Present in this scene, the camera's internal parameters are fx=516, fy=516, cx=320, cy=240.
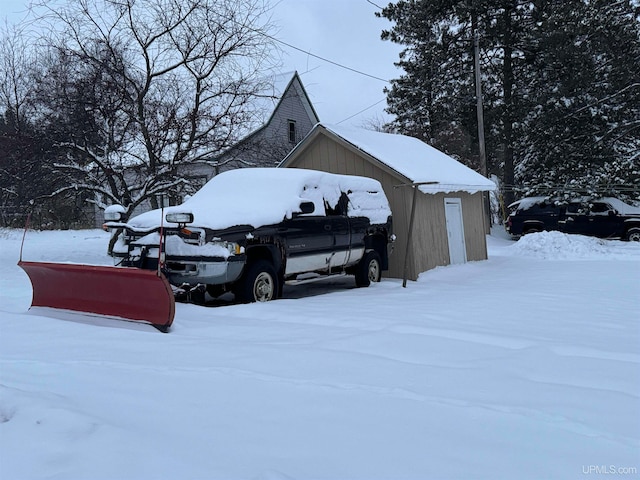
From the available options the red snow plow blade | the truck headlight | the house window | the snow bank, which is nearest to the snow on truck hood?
the truck headlight

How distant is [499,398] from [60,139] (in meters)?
11.9

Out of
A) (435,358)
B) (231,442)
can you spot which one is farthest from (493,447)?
(435,358)

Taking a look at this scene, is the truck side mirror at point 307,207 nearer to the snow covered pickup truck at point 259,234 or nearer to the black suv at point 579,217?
the snow covered pickup truck at point 259,234

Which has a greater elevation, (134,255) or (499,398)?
(134,255)

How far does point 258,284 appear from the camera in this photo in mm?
7305

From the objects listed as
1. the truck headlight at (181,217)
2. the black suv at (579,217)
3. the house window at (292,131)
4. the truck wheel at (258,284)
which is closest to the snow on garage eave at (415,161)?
the truck wheel at (258,284)

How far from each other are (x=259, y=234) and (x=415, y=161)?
7222 millimetres

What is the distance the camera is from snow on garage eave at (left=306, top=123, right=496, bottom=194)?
11.8m

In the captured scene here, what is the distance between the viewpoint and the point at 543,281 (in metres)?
10.4

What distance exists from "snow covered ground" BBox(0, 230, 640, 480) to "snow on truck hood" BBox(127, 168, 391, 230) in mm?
1299

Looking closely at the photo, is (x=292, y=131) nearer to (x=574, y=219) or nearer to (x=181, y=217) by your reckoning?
(x=574, y=219)

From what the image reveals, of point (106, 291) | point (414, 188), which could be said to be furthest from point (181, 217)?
point (414, 188)

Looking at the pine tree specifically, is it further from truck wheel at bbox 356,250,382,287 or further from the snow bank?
truck wheel at bbox 356,250,382,287

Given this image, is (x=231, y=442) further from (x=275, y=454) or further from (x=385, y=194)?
(x=385, y=194)
